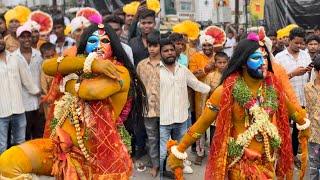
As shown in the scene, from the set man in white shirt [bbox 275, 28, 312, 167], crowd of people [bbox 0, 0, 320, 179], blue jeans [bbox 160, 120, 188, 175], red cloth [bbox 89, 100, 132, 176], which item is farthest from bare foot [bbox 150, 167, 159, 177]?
red cloth [bbox 89, 100, 132, 176]

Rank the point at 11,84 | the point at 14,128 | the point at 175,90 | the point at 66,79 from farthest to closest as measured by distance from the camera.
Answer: the point at 14,128 → the point at 11,84 → the point at 175,90 → the point at 66,79

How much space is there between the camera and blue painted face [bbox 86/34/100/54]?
384 centimetres

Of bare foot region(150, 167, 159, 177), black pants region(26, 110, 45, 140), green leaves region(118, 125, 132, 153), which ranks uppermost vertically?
green leaves region(118, 125, 132, 153)

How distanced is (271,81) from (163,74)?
7.41 ft

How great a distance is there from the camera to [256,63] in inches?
153

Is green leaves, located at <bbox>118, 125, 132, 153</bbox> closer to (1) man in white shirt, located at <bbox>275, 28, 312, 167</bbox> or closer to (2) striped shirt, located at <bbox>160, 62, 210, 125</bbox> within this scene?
(2) striped shirt, located at <bbox>160, 62, 210, 125</bbox>

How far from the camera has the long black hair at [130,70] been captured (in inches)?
154

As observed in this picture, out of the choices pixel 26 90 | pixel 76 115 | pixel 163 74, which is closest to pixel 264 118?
pixel 76 115

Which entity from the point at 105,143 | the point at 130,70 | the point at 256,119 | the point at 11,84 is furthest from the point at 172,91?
the point at 105,143

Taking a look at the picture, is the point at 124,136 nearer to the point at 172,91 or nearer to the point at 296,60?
the point at 172,91

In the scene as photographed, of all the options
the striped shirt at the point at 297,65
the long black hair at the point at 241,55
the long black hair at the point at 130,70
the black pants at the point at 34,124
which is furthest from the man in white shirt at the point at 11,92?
the long black hair at the point at 241,55

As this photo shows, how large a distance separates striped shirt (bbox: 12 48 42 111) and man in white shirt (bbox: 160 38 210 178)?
5.68ft

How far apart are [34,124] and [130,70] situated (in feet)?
11.7

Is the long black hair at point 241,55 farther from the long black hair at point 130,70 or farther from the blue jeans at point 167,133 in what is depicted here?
the blue jeans at point 167,133
